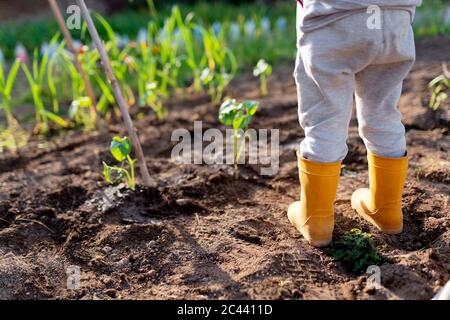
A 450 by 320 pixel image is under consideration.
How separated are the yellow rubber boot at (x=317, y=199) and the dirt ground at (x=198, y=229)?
0.20 feet

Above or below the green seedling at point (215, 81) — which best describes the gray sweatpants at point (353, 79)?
above

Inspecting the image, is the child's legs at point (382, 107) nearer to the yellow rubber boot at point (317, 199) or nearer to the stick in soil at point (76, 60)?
the yellow rubber boot at point (317, 199)

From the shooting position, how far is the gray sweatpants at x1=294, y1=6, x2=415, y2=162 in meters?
1.75

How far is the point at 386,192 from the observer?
2.03 metres

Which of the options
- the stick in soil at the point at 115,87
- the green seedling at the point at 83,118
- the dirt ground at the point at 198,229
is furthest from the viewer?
the green seedling at the point at 83,118

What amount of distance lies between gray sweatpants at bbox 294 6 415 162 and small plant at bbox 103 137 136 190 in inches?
28.4

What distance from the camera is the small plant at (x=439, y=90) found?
302 centimetres

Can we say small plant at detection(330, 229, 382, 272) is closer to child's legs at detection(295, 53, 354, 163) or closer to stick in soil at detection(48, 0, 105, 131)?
child's legs at detection(295, 53, 354, 163)

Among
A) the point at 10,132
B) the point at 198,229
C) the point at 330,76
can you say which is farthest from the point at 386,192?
the point at 10,132

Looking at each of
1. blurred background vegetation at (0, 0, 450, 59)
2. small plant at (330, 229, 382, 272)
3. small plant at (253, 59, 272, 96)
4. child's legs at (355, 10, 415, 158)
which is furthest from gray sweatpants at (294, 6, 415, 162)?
blurred background vegetation at (0, 0, 450, 59)

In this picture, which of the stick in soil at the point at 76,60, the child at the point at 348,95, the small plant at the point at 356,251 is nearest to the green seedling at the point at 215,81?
the stick in soil at the point at 76,60

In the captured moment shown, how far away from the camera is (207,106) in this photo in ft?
11.6

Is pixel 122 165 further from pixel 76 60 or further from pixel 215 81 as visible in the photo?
pixel 215 81
